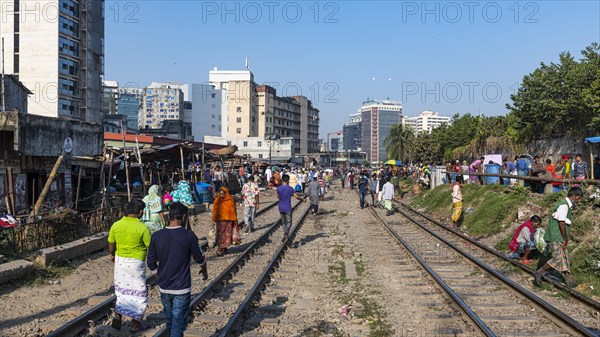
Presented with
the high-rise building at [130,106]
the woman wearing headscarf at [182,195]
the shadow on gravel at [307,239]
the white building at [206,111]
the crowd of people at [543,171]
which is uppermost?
the high-rise building at [130,106]

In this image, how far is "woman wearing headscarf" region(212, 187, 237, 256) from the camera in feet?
40.0

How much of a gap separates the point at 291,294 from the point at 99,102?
68.9m

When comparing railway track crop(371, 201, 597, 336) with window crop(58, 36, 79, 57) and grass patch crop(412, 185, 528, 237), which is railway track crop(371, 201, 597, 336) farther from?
window crop(58, 36, 79, 57)

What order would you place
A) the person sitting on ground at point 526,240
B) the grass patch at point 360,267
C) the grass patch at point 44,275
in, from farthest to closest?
the person sitting on ground at point 526,240, the grass patch at point 360,267, the grass patch at point 44,275

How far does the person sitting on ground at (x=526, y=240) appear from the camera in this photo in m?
11.1

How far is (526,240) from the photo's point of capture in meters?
11.5

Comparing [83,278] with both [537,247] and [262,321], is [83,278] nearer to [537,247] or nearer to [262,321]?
[262,321]

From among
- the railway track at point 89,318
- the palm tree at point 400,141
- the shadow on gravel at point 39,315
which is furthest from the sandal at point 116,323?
the palm tree at point 400,141

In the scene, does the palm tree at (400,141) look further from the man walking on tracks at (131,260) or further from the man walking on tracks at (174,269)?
the man walking on tracks at (174,269)

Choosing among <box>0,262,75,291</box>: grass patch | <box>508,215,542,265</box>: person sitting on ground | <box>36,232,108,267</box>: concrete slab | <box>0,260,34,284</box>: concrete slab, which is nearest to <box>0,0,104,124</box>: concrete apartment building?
<box>36,232,108,267</box>: concrete slab

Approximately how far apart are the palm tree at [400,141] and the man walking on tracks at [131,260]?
74793mm

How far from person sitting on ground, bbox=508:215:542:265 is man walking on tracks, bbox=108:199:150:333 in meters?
8.01

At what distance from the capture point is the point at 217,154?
2572 cm

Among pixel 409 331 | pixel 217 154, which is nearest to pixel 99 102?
pixel 217 154
